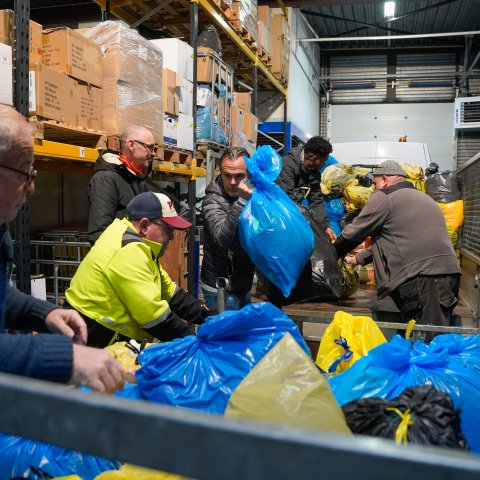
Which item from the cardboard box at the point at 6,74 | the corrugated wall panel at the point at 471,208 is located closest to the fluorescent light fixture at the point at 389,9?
the corrugated wall panel at the point at 471,208

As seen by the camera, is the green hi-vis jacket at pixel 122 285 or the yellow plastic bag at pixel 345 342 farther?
the green hi-vis jacket at pixel 122 285

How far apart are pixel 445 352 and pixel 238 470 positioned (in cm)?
148

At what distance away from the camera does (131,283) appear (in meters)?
2.25

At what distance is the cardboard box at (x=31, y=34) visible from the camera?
9.38 feet

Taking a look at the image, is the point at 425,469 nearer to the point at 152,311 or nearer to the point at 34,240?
the point at 152,311

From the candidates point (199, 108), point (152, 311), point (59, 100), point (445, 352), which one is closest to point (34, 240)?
point (59, 100)

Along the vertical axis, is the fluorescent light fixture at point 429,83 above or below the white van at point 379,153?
above

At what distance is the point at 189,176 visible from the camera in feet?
17.7

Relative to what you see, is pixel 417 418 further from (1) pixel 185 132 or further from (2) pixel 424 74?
(2) pixel 424 74

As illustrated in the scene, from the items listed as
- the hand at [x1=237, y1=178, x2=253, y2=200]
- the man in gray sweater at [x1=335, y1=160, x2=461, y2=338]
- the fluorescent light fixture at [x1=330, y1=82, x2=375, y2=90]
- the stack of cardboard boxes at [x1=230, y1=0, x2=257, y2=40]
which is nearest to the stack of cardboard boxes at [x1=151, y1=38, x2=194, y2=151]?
the stack of cardboard boxes at [x1=230, y1=0, x2=257, y2=40]

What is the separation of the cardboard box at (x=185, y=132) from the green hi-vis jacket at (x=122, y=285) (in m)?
2.54

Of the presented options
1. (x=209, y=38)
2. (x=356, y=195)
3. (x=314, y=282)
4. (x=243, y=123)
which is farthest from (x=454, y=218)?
(x=209, y=38)

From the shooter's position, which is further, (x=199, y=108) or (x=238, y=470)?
(x=199, y=108)

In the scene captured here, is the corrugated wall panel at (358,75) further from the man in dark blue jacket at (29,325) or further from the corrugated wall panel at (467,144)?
the man in dark blue jacket at (29,325)
